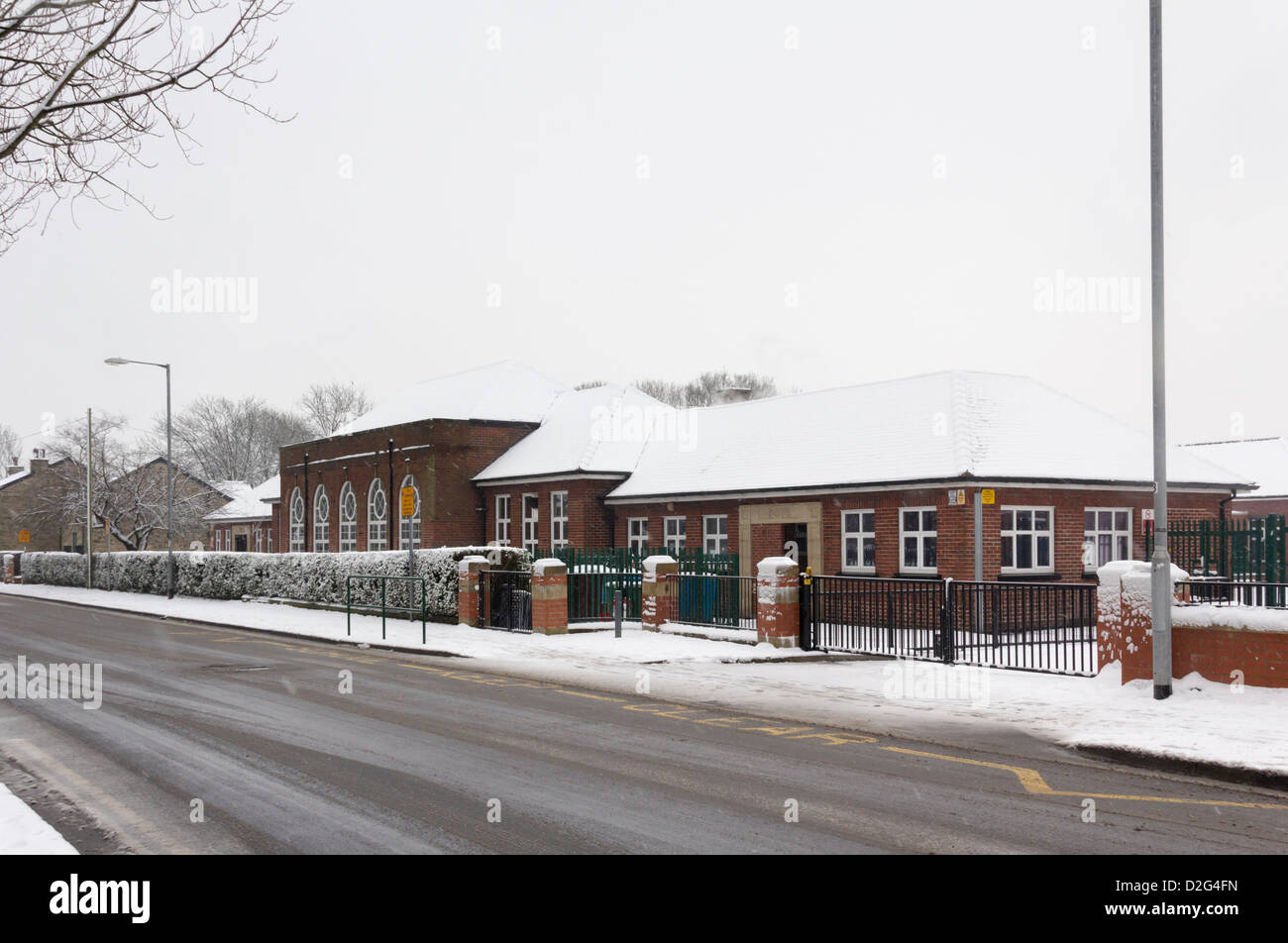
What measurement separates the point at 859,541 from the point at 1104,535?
226 inches

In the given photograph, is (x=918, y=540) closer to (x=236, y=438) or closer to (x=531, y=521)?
(x=531, y=521)

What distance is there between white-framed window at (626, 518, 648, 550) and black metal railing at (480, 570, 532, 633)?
9.97m

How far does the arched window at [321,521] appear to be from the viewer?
47625 millimetres

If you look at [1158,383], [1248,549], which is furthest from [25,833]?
[1248,549]

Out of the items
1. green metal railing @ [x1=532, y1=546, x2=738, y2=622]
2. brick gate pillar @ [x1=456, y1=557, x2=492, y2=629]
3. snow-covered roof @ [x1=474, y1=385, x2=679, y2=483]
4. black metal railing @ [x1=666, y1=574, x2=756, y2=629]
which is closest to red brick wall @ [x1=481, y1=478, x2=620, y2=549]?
snow-covered roof @ [x1=474, y1=385, x2=679, y2=483]

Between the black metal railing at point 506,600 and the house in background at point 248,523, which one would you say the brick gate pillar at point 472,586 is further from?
the house in background at point 248,523

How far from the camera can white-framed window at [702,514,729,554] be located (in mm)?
30078

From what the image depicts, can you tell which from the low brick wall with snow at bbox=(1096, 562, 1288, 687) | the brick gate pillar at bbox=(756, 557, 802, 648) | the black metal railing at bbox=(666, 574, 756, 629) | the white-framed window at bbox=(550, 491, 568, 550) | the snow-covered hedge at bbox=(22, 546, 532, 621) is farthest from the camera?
the white-framed window at bbox=(550, 491, 568, 550)

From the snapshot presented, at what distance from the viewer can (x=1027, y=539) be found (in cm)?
2420

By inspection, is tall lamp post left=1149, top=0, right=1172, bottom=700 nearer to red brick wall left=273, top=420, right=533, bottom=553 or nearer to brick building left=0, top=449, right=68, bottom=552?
red brick wall left=273, top=420, right=533, bottom=553

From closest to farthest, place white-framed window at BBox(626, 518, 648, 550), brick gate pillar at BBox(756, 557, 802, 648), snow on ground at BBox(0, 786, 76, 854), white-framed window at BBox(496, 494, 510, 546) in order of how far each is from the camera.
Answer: snow on ground at BBox(0, 786, 76, 854), brick gate pillar at BBox(756, 557, 802, 648), white-framed window at BBox(626, 518, 648, 550), white-framed window at BBox(496, 494, 510, 546)

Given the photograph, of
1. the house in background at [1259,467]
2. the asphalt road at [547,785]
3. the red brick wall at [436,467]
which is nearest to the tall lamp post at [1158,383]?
the asphalt road at [547,785]
